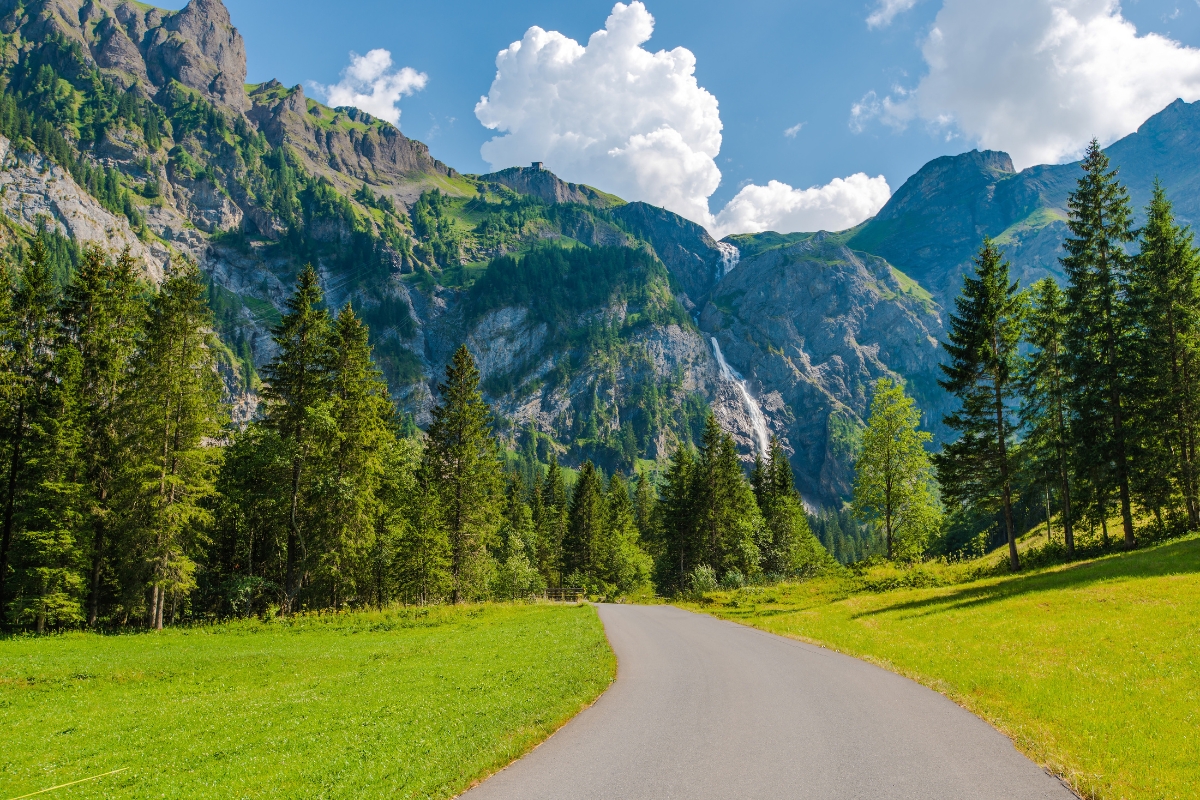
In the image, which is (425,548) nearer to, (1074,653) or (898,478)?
(898,478)

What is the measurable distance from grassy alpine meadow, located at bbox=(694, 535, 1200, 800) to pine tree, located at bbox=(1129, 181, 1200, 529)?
13.2 ft

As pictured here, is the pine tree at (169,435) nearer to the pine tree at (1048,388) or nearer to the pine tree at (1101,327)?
the pine tree at (1048,388)

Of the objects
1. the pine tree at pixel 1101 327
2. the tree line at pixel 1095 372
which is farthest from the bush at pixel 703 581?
the pine tree at pixel 1101 327

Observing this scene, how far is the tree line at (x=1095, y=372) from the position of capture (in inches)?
1115

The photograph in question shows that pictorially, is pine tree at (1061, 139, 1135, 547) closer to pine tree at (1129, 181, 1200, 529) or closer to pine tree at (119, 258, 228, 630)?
pine tree at (1129, 181, 1200, 529)

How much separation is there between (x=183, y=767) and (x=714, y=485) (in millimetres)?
55772

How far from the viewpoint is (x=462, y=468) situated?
134 ft

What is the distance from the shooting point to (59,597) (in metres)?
26.4

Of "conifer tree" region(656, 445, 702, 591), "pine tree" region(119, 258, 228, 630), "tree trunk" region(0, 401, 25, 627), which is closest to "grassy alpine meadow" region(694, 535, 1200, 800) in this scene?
"pine tree" region(119, 258, 228, 630)

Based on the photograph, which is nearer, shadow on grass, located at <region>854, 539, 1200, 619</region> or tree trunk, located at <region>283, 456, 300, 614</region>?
shadow on grass, located at <region>854, 539, 1200, 619</region>

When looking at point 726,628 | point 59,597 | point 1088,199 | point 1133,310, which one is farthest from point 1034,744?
point 59,597

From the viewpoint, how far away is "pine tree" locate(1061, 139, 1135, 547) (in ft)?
92.9

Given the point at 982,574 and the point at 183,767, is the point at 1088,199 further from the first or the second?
the point at 183,767

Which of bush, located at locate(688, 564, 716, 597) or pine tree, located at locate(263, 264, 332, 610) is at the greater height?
pine tree, located at locate(263, 264, 332, 610)
